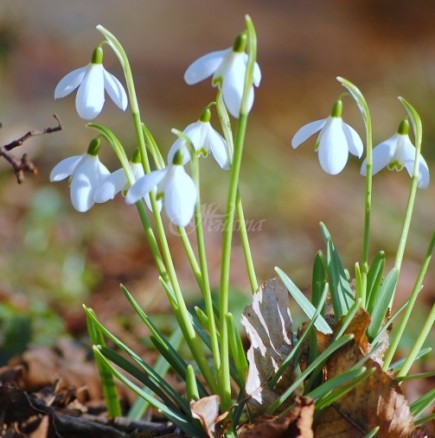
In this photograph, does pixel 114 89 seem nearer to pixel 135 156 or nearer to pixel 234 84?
pixel 135 156


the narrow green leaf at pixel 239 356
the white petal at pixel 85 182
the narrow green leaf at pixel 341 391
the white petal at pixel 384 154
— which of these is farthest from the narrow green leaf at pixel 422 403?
the white petal at pixel 85 182

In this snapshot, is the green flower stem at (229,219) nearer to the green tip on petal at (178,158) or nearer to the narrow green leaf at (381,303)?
the green tip on petal at (178,158)

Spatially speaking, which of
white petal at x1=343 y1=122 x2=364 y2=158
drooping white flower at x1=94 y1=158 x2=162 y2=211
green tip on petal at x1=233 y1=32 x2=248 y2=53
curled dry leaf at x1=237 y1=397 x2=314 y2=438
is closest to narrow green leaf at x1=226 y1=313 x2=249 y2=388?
curled dry leaf at x1=237 y1=397 x2=314 y2=438

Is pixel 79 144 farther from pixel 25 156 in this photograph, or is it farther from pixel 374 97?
pixel 25 156

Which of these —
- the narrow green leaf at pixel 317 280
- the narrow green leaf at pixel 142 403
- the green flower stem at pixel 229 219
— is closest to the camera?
the green flower stem at pixel 229 219

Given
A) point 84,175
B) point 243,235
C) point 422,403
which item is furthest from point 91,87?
point 422,403
